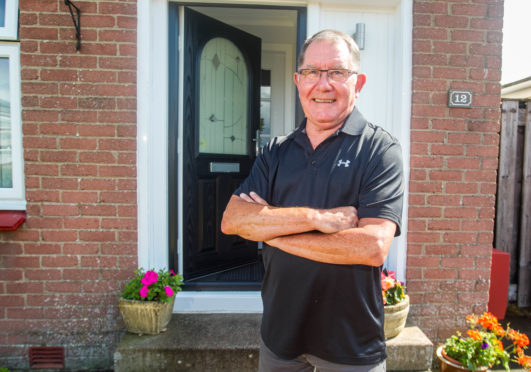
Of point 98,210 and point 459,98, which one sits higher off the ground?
point 459,98

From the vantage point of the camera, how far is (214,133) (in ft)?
12.6

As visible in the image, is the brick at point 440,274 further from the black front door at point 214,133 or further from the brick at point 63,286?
the brick at point 63,286

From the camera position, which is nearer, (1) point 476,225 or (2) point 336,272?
(2) point 336,272

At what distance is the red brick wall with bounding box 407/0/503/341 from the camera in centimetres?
294

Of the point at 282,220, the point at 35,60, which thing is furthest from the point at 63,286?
the point at 282,220

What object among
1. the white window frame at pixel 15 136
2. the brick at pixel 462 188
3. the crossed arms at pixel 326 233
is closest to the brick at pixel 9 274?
the white window frame at pixel 15 136

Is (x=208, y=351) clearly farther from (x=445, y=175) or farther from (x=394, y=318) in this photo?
(x=445, y=175)

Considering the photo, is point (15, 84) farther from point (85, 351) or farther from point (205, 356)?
point (205, 356)

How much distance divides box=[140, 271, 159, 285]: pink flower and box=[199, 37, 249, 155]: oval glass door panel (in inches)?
55.2

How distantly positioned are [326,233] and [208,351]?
5.38 ft

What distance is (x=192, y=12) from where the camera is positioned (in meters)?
3.40

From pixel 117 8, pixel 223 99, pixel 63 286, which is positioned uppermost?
pixel 117 8

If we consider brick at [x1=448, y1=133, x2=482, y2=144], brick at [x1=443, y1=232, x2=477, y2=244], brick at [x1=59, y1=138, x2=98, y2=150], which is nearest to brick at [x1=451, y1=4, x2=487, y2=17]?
brick at [x1=448, y1=133, x2=482, y2=144]

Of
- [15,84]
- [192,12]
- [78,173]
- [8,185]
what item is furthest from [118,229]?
[192,12]
